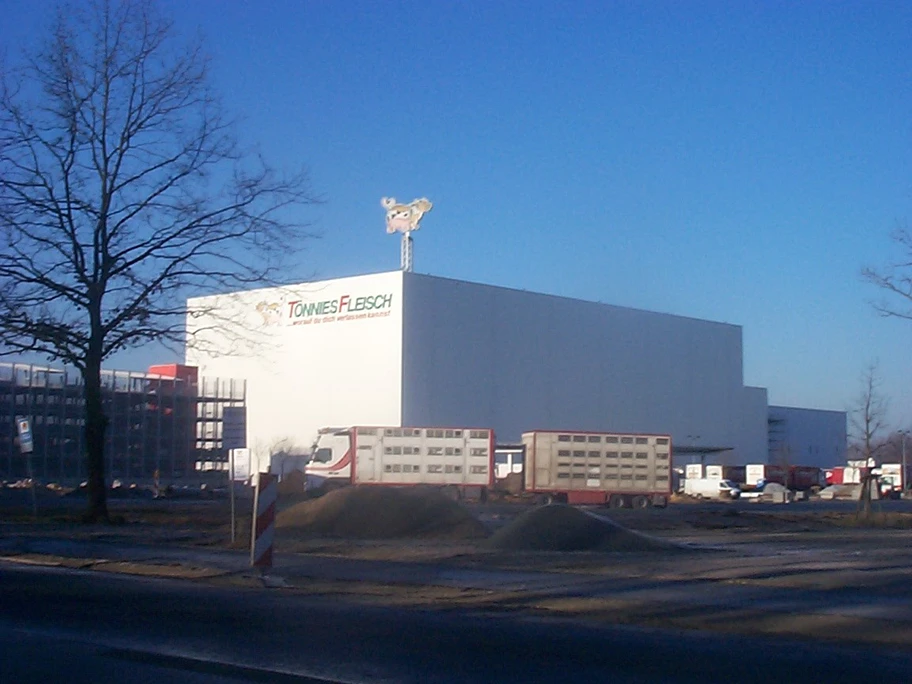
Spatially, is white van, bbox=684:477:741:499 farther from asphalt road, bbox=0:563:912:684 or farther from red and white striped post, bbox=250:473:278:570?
asphalt road, bbox=0:563:912:684

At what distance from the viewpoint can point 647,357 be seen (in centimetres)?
9631

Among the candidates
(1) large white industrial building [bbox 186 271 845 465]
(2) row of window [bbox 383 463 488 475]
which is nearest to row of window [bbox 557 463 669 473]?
(2) row of window [bbox 383 463 488 475]

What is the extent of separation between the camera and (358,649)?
10.5 m

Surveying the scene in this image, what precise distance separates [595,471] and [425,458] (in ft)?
26.5

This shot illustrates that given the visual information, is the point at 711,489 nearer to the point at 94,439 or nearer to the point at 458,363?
the point at 458,363

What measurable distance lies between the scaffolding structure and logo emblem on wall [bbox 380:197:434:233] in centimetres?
1729

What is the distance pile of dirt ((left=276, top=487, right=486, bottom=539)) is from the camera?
27.2 metres

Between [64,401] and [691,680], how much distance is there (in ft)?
224

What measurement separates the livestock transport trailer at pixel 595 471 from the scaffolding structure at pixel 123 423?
30.5m

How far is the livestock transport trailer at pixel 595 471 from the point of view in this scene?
5103cm

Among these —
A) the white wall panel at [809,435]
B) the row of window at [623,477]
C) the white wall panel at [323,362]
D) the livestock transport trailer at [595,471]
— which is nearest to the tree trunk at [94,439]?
the livestock transport trailer at [595,471]

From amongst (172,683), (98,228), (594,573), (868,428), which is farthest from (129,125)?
(868,428)

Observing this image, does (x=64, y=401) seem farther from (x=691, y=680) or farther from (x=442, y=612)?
(x=691, y=680)

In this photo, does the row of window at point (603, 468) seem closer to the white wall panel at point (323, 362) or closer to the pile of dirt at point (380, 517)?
the pile of dirt at point (380, 517)
